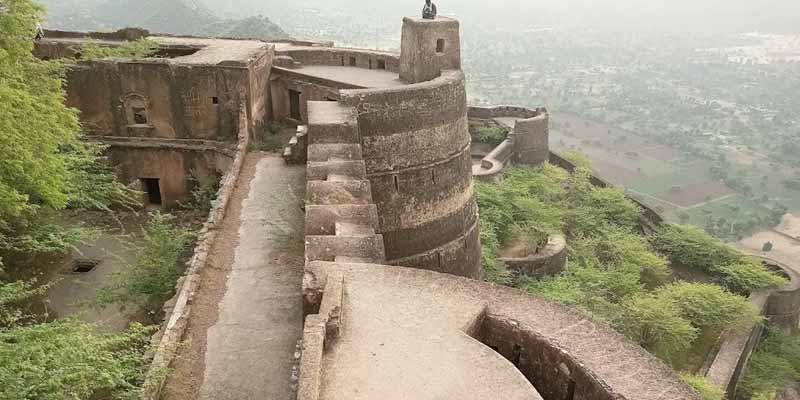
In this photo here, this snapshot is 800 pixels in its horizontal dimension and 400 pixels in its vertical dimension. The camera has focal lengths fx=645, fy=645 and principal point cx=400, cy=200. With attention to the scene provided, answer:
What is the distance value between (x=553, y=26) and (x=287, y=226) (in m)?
187

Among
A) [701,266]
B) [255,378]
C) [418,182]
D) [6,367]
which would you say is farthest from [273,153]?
[701,266]

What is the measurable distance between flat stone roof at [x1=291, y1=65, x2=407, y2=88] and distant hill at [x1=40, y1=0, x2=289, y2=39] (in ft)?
98.6

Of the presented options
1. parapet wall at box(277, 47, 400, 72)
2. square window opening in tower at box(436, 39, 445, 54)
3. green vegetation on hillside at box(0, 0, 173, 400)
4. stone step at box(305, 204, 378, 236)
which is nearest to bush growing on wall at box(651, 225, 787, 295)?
square window opening in tower at box(436, 39, 445, 54)

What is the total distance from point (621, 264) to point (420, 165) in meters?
12.2

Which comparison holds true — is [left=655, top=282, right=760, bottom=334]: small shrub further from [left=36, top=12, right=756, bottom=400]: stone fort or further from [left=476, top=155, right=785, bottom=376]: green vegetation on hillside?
[left=36, top=12, right=756, bottom=400]: stone fort

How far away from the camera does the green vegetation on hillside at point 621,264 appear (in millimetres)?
18156

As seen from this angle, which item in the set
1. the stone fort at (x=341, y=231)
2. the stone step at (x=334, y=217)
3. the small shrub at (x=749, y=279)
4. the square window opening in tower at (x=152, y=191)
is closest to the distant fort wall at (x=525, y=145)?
the stone fort at (x=341, y=231)

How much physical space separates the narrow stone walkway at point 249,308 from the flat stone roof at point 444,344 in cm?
123

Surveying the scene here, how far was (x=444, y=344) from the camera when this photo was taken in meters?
6.29

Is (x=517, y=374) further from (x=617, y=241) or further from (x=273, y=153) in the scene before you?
(x=617, y=241)

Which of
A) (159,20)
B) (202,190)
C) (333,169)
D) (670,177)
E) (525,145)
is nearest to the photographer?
(333,169)

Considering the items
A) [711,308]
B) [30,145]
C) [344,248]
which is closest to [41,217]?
[30,145]

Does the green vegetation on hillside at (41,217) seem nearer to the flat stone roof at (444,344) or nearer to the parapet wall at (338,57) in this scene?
the flat stone roof at (444,344)

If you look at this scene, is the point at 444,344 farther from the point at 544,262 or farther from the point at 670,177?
the point at 670,177
